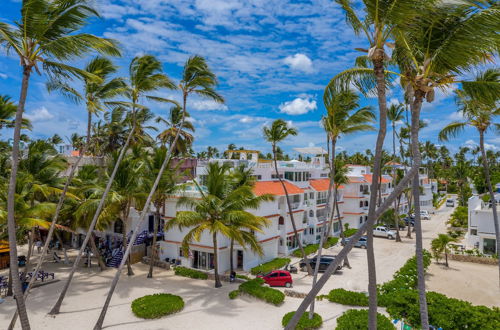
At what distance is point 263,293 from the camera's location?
20.3m

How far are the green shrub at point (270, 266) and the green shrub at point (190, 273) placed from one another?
4.34 meters

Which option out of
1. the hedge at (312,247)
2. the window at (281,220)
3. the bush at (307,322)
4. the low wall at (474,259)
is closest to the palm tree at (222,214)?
the bush at (307,322)

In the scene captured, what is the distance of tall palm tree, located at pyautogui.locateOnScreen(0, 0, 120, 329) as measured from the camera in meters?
9.05

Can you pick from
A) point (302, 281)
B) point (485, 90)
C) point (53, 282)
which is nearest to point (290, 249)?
point (302, 281)

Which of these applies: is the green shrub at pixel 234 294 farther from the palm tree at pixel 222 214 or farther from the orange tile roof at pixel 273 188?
the orange tile roof at pixel 273 188

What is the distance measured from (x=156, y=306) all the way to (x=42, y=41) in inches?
581

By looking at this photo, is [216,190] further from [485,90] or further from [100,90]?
[485,90]

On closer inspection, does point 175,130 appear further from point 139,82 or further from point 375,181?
point 375,181

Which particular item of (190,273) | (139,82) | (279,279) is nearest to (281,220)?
(279,279)

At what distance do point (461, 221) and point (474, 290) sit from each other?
2997 centimetres

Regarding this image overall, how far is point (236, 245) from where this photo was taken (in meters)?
28.4

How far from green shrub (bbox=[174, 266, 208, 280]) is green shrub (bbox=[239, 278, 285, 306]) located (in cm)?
521

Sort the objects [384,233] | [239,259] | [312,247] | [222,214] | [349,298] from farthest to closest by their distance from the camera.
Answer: [384,233] → [312,247] → [239,259] → [222,214] → [349,298]

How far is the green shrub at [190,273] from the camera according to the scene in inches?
1007
